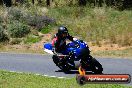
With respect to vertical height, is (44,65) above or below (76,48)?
below

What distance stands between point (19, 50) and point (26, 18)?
680 centimetres

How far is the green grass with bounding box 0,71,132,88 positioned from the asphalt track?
1.28 meters

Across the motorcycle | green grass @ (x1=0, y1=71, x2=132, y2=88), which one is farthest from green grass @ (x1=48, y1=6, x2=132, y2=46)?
green grass @ (x1=0, y1=71, x2=132, y2=88)

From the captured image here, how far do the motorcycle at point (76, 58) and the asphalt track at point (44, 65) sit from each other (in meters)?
0.37

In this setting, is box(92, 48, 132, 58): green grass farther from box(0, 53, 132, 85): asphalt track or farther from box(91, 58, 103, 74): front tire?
box(91, 58, 103, 74): front tire

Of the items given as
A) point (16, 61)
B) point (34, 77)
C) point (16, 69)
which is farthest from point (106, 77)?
point (16, 61)

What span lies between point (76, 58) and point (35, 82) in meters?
2.07

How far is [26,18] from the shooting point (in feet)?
107

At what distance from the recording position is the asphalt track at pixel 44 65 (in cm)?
1653

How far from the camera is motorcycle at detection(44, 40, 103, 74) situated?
48.9 ft

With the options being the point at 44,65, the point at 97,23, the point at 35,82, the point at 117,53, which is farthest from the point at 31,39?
the point at 35,82

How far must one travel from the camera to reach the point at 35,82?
13.9 m

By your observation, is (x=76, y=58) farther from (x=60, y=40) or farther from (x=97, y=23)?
(x=97, y=23)

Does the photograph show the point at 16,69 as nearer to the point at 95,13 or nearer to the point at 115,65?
the point at 115,65
